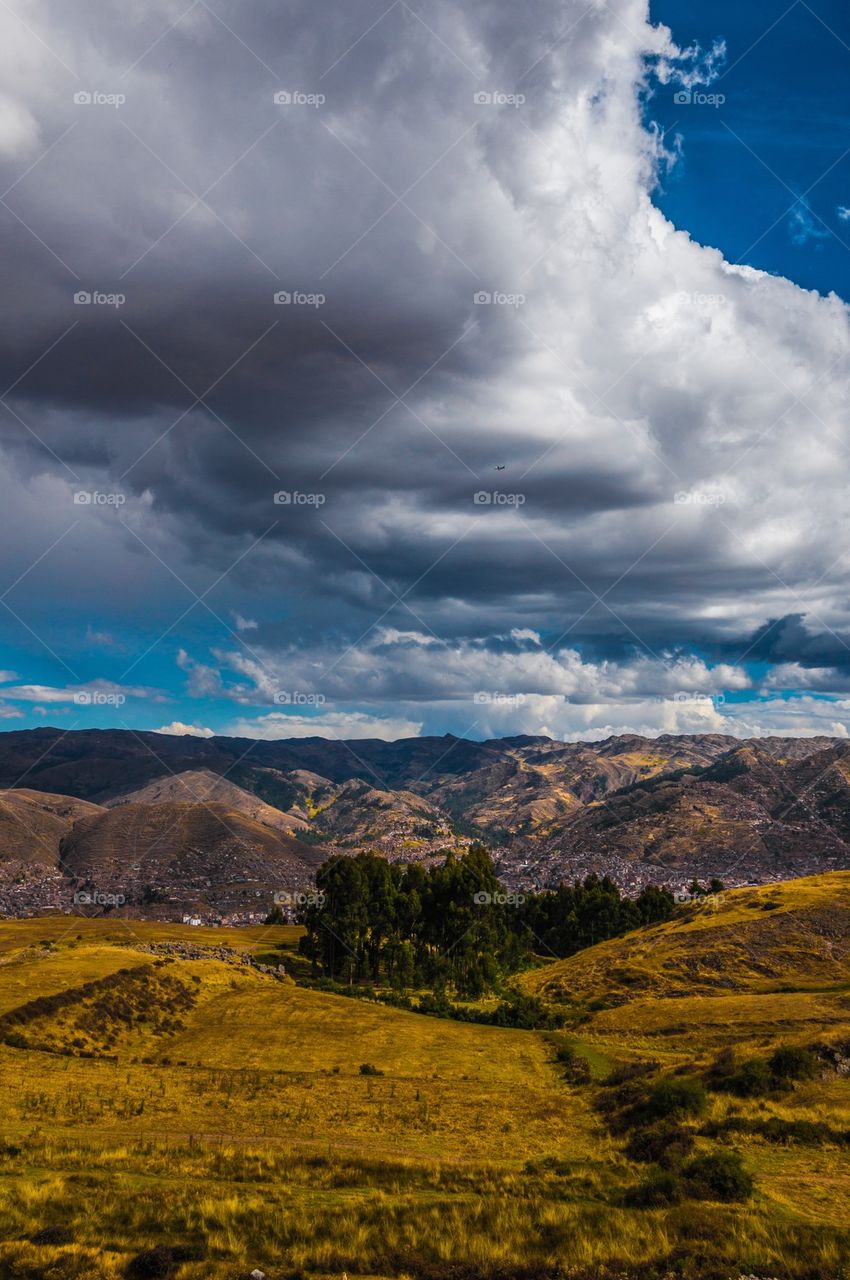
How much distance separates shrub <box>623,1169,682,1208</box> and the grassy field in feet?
1.26

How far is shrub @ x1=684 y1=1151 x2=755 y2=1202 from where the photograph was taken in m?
25.2

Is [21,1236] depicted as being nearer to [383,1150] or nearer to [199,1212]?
[199,1212]

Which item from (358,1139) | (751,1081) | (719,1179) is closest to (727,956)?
(751,1081)

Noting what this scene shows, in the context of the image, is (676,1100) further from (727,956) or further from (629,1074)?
(727,956)

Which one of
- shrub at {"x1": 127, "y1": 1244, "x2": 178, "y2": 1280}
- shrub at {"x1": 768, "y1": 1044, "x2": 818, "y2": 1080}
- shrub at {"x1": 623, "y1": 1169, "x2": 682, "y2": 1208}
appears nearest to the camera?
shrub at {"x1": 127, "y1": 1244, "x2": 178, "y2": 1280}

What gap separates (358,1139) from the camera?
35.1 meters

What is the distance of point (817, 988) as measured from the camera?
94562 mm

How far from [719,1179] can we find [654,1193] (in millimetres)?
2669

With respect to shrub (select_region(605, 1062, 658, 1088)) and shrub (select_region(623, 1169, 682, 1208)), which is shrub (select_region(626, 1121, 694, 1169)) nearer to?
shrub (select_region(623, 1169, 682, 1208))

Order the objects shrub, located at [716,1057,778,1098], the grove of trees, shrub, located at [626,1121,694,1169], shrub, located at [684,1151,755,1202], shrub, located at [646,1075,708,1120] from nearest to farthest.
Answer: shrub, located at [684,1151,755,1202]
shrub, located at [626,1121,694,1169]
shrub, located at [646,1075,708,1120]
shrub, located at [716,1057,778,1098]
the grove of trees

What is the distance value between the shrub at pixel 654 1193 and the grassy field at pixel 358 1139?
0.38 meters

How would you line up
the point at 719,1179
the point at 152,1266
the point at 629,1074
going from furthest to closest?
the point at 629,1074, the point at 719,1179, the point at 152,1266

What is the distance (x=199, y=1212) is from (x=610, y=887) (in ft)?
532

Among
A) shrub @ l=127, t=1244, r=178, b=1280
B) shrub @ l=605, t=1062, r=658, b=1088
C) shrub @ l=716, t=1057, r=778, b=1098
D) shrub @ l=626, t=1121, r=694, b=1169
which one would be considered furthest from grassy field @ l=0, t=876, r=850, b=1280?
shrub @ l=605, t=1062, r=658, b=1088
